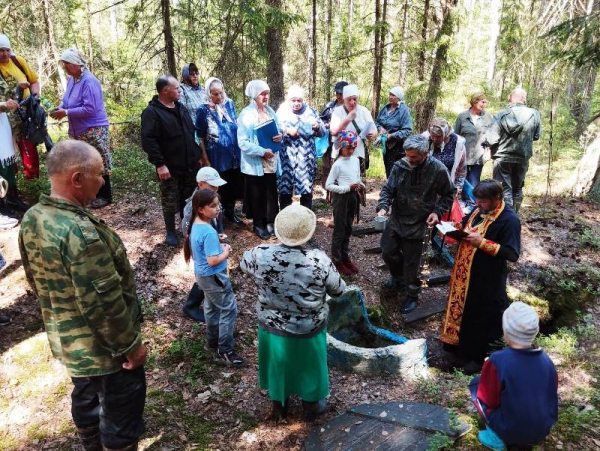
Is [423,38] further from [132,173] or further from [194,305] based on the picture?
[194,305]

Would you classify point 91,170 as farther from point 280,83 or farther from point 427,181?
point 280,83

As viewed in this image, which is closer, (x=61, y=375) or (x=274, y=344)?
(x=274, y=344)

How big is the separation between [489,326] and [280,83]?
6.54m

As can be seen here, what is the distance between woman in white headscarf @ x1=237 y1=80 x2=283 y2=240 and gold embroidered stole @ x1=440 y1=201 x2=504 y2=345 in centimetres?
284

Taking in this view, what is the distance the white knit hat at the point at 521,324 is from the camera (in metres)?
2.72

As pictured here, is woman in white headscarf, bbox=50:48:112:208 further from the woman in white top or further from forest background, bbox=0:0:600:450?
the woman in white top

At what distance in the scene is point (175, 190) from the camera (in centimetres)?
571

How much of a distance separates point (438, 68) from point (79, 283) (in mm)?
9125

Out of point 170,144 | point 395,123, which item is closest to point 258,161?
point 170,144

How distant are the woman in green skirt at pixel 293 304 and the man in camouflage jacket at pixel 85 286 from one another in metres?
0.95

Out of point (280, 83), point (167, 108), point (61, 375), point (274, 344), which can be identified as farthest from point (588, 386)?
point (280, 83)

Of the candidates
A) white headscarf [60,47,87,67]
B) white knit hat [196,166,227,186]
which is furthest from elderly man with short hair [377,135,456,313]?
white headscarf [60,47,87,67]

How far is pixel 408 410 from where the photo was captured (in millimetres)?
3518

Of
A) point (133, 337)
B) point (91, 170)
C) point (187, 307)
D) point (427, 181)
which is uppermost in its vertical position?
point (91, 170)
